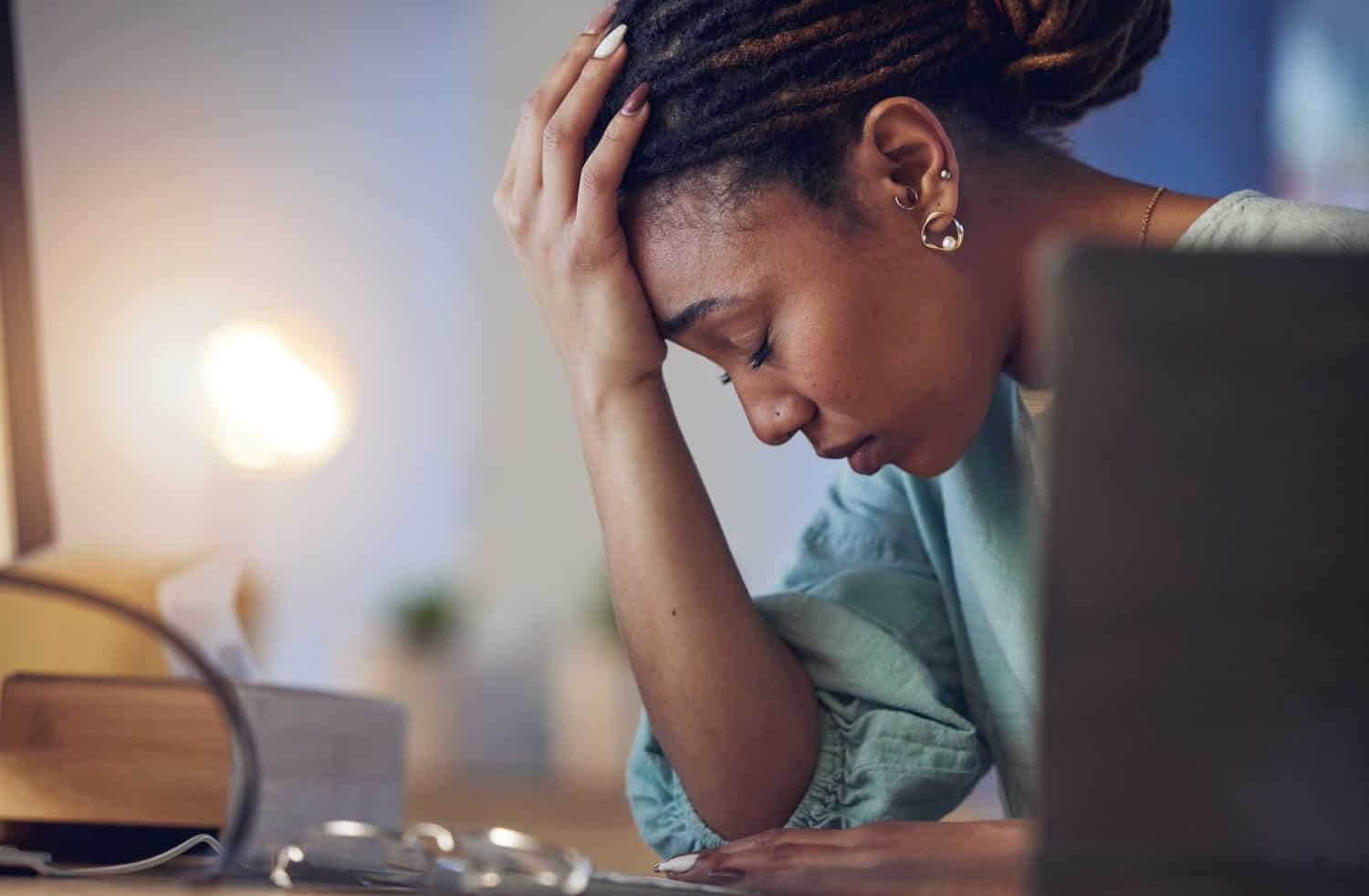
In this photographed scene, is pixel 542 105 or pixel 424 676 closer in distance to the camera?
pixel 542 105

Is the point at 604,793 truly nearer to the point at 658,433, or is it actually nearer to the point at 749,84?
the point at 658,433

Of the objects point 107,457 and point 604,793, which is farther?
point 107,457

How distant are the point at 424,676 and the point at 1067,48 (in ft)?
6.65

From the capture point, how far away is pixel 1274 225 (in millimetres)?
818

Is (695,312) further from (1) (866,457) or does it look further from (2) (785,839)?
(2) (785,839)

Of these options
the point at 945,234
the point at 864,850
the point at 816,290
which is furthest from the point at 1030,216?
the point at 864,850

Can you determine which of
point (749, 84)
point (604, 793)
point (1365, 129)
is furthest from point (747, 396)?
point (1365, 129)

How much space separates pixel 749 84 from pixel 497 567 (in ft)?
6.79

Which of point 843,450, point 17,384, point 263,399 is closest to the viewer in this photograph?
point 843,450

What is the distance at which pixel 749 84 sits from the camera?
78cm

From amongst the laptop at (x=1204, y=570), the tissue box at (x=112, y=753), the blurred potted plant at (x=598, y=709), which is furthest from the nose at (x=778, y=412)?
the blurred potted plant at (x=598, y=709)

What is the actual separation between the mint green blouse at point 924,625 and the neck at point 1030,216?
36 millimetres

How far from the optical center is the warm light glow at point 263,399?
2686 millimetres

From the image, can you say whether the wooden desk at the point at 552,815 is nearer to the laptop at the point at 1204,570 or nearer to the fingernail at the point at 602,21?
the fingernail at the point at 602,21
